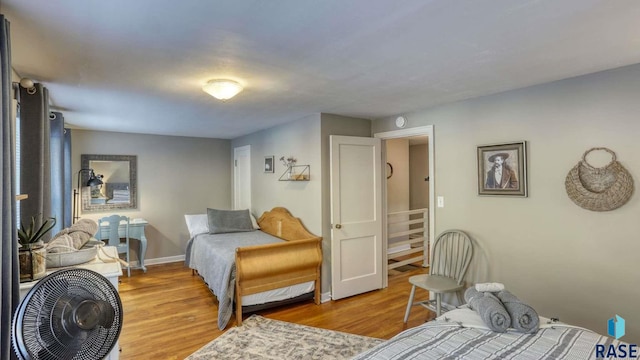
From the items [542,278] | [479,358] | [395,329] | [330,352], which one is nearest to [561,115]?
[542,278]

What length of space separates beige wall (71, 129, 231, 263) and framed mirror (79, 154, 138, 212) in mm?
79

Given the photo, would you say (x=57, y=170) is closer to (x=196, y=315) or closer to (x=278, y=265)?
(x=196, y=315)

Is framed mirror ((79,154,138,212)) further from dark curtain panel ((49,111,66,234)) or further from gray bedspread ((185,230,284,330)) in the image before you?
dark curtain panel ((49,111,66,234))

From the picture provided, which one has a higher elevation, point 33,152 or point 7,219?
point 33,152

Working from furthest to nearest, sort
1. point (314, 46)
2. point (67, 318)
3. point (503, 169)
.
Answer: point (503, 169) → point (314, 46) → point (67, 318)

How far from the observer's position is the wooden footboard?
10.4ft

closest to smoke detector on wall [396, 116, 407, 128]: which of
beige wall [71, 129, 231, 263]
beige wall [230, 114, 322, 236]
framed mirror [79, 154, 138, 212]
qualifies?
beige wall [230, 114, 322, 236]

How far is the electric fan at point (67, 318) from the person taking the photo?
112 cm

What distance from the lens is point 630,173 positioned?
221 cm

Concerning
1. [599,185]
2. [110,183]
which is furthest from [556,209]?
[110,183]

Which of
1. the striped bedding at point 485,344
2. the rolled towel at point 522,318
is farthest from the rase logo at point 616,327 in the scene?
the rolled towel at point 522,318

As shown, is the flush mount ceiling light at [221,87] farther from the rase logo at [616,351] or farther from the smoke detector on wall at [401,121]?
the rase logo at [616,351]

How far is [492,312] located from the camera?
1751 mm

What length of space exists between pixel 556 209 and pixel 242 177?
4.61 metres
